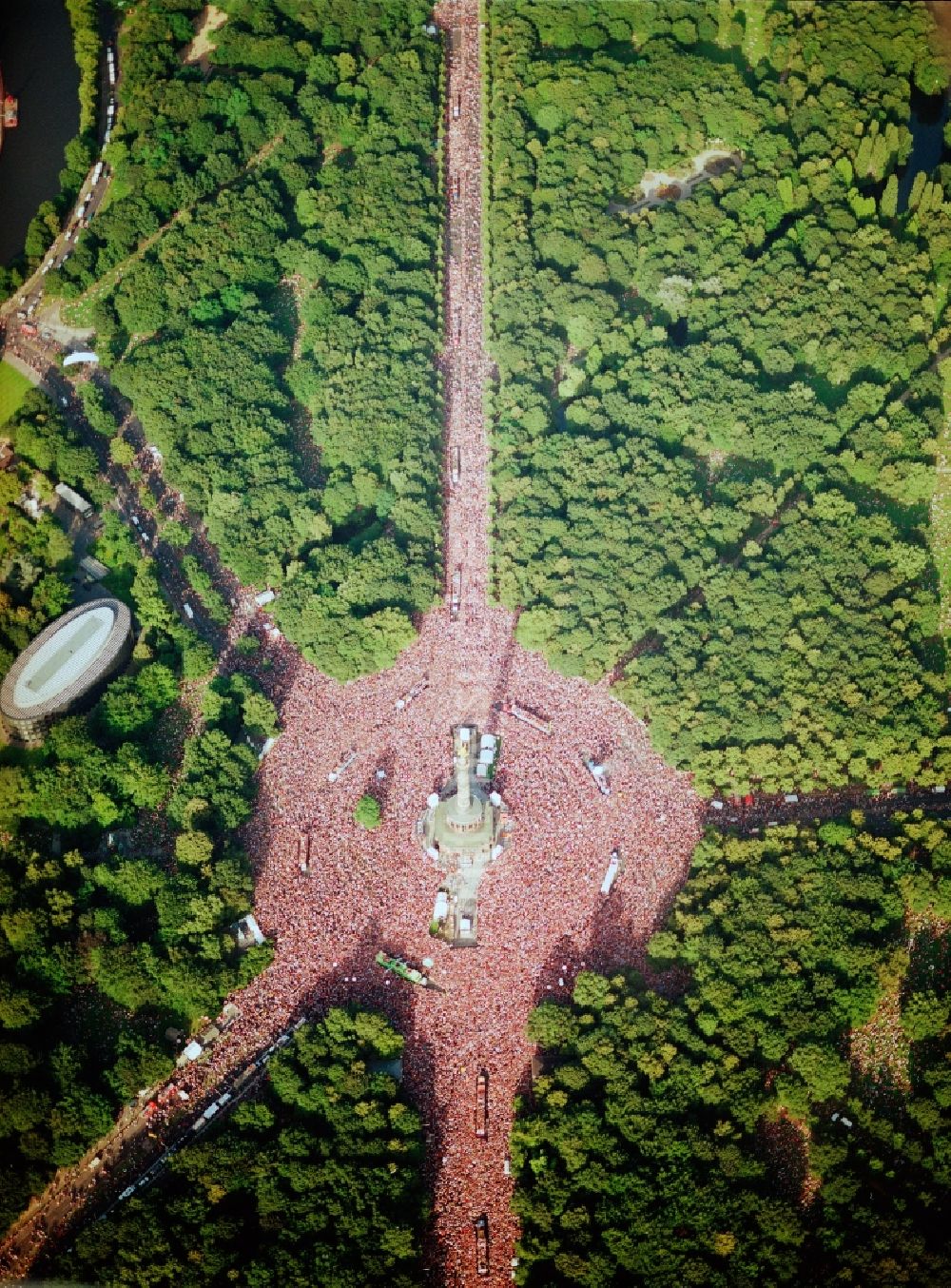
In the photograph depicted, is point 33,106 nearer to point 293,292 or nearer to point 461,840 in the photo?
point 293,292

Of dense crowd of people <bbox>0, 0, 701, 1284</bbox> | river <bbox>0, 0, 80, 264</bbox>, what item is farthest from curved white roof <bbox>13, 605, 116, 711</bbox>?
river <bbox>0, 0, 80, 264</bbox>

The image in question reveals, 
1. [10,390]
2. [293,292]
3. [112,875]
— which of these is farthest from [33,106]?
[112,875]

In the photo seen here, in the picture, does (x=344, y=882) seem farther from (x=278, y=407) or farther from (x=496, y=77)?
(x=496, y=77)

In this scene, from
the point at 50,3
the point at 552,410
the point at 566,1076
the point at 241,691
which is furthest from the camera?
the point at 50,3

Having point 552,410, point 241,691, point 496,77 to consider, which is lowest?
point 241,691

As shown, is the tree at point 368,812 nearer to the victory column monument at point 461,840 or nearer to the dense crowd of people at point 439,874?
the dense crowd of people at point 439,874

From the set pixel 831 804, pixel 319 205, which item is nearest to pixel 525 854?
pixel 831 804
